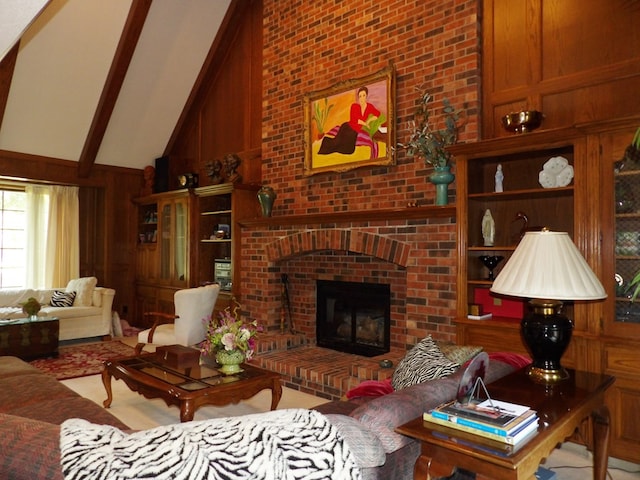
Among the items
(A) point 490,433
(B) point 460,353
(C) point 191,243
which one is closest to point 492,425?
(A) point 490,433

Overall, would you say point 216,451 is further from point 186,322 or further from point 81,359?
point 81,359

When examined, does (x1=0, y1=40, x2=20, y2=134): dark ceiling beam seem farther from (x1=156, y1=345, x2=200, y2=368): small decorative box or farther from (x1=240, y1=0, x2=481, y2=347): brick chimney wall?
(x1=156, y1=345, x2=200, y2=368): small decorative box

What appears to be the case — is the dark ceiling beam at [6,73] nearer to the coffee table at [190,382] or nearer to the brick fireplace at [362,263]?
the brick fireplace at [362,263]

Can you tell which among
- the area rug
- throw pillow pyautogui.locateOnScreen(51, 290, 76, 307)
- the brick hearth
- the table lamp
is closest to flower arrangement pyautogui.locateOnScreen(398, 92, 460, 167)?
the table lamp

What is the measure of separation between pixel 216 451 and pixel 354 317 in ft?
12.3

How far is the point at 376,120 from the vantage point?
4.21 meters

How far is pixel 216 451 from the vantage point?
99cm

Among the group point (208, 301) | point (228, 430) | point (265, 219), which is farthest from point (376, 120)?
point (228, 430)

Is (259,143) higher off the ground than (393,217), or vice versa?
(259,143)

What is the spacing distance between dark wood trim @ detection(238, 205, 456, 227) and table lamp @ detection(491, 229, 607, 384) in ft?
4.53

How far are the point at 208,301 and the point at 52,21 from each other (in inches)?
152

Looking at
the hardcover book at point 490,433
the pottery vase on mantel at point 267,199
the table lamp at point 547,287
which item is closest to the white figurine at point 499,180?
the table lamp at point 547,287

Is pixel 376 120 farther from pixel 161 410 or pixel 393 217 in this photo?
pixel 161 410

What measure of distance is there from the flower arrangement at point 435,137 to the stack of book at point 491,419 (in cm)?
229
